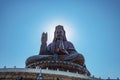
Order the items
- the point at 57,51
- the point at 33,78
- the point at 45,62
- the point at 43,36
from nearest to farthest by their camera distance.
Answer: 1. the point at 33,78
2. the point at 45,62
3. the point at 57,51
4. the point at 43,36

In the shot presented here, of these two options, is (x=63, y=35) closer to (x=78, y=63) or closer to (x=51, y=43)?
(x=51, y=43)

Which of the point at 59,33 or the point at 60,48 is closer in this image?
the point at 60,48

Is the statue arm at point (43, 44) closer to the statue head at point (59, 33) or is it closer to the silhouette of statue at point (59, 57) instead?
the silhouette of statue at point (59, 57)

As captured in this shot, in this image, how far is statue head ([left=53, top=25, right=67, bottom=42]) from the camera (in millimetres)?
39156

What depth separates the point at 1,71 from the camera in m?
25.0

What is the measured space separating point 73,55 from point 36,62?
5005 millimetres

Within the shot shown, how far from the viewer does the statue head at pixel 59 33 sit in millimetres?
39156

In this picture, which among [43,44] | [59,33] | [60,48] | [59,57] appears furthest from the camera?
[59,33]

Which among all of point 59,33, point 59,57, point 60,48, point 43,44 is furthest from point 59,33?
point 59,57

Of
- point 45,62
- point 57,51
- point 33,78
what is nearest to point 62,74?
point 33,78

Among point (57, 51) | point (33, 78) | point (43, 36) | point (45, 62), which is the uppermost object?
point (43, 36)

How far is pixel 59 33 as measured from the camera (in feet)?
129

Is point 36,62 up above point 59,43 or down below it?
below

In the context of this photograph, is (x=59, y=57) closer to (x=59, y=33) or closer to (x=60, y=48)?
(x=60, y=48)
